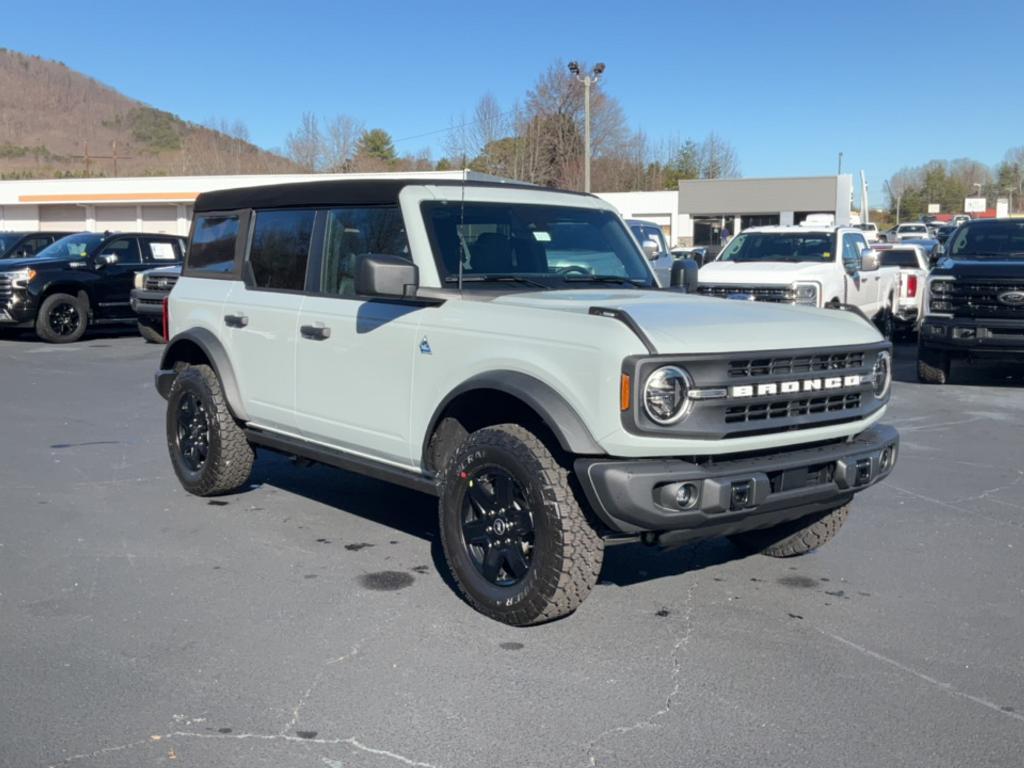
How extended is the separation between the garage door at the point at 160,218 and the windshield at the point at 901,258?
40.4 m

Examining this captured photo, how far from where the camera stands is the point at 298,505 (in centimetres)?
690

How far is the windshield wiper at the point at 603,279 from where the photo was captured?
577 centimetres

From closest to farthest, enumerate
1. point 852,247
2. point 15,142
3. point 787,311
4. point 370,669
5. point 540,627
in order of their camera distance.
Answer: point 370,669, point 540,627, point 787,311, point 852,247, point 15,142

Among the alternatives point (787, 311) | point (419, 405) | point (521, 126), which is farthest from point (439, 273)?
point (521, 126)

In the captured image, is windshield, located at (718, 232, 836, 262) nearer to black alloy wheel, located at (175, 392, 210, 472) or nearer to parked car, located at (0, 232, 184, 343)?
parked car, located at (0, 232, 184, 343)

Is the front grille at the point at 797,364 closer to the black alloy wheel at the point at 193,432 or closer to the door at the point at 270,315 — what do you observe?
the door at the point at 270,315

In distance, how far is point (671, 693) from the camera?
4.07 metres

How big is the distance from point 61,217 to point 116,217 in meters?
3.66

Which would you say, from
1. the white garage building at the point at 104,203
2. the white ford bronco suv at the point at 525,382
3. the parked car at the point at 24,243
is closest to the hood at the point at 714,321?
the white ford bronco suv at the point at 525,382

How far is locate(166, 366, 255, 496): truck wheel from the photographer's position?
263 inches

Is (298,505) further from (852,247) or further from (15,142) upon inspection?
(15,142)

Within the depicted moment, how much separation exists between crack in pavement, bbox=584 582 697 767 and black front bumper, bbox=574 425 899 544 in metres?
0.46

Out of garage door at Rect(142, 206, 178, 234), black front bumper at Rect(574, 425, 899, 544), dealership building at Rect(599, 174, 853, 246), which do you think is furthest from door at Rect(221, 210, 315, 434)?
dealership building at Rect(599, 174, 853, 246)

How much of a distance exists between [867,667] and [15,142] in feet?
624
